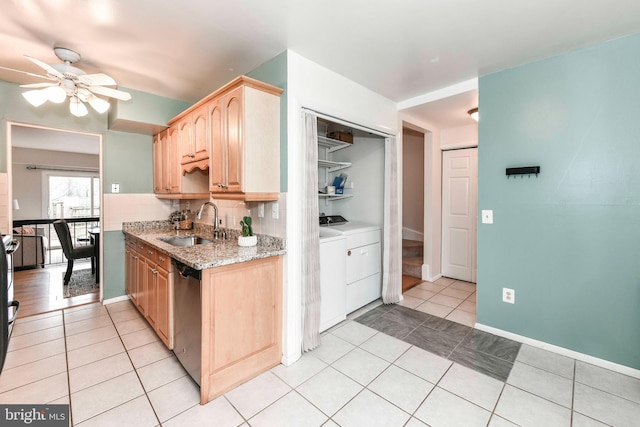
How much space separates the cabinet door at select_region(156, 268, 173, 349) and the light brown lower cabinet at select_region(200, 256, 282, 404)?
63 centimetres

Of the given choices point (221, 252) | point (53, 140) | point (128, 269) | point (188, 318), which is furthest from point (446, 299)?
point (53, 140)

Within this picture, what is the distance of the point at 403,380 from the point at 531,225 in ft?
5.64

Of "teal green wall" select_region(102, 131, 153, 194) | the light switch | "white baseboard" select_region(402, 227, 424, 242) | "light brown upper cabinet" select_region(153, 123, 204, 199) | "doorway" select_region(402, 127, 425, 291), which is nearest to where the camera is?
the light switch

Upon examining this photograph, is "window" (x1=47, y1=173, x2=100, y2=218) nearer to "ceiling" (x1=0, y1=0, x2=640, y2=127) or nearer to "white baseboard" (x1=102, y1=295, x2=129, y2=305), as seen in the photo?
"white baseboard" (x1=102, y1=295, x2=129, y2=305)

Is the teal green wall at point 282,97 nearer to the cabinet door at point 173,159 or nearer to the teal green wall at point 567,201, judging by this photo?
the cabinet door at point 173,159

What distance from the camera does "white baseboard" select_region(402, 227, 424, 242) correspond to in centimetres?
526

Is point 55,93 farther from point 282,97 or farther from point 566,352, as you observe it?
point 566,352

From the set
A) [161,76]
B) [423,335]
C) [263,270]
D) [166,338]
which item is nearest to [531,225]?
[423,335]

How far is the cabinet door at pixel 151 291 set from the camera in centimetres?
250

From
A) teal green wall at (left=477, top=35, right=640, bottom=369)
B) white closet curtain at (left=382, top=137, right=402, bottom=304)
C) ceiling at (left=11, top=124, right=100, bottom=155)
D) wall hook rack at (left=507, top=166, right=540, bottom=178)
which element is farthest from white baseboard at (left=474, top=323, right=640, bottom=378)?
ceiling at (left=11, top=124, right=100, bottom=155)

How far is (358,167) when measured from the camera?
3766 millimetres

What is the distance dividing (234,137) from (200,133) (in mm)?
689

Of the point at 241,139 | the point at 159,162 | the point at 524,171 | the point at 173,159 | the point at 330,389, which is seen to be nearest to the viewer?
the point at 330,389

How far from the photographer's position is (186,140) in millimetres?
2881
